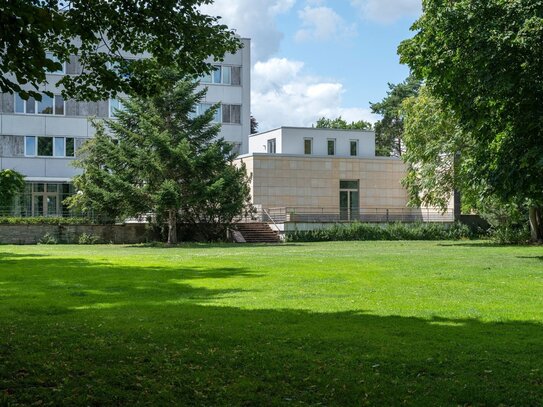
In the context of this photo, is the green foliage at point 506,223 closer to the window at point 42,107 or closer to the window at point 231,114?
the window at point 231,114

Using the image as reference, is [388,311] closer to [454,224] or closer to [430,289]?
[430,289]

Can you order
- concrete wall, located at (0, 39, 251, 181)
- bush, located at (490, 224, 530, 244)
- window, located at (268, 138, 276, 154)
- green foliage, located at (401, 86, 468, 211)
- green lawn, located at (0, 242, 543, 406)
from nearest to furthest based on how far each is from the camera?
green lawn, located at (0, 242, 543, 406)
bush, located at (490, 224, 530, 244)
green foliage, located at (401, 86, 468, 211)
concrete wall, located at (0, 39, 251, 181)
window, located at (268, 138, 276, 154)

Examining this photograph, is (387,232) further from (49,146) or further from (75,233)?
(49,146)

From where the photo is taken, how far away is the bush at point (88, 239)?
45.5m

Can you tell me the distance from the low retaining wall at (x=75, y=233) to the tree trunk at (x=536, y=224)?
75.4 feet

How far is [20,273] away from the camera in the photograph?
20.9 meters

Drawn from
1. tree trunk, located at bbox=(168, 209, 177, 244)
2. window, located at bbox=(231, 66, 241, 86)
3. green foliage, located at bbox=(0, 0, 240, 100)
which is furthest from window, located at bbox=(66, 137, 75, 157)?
green foliage, located at bbox=(0, 0, 240, 100)

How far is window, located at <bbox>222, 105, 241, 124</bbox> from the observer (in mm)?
62266

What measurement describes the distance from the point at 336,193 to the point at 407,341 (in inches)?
1942

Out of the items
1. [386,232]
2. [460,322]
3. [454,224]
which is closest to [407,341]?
[460,322]

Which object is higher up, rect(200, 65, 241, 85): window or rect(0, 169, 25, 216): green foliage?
rect(200, 65, 241, 85): window

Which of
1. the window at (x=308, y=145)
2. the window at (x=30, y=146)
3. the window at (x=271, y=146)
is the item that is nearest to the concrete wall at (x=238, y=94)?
the window at (x=271, y=146)

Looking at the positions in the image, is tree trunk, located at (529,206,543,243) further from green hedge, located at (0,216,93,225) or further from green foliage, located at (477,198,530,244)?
green hedge, located at (0,216,93,225)

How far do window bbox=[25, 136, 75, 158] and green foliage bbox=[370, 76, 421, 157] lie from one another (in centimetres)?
4663
